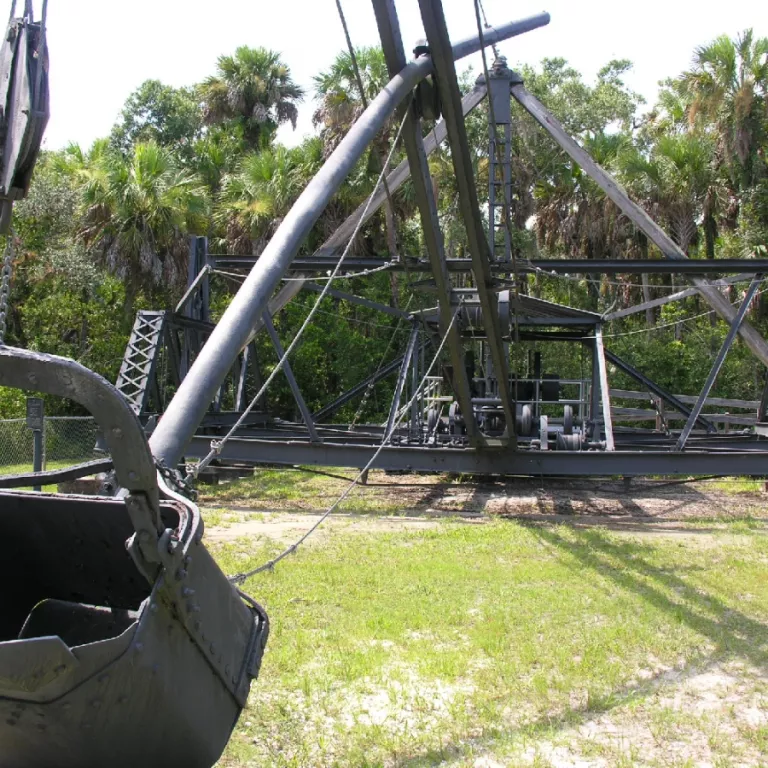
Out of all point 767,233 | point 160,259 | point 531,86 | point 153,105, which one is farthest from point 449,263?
point 153,105

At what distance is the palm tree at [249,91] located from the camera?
3019cm

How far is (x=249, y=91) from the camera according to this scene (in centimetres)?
3047

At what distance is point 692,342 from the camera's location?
2634 centimetres

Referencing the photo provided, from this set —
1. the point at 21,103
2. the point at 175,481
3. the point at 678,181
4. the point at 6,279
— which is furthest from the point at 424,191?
the point at 678,181

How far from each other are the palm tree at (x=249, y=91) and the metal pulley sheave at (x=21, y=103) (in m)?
27.8

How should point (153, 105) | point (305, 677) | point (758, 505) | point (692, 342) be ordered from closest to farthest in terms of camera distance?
point (305, 677)
point (758, 505)
point (692, 342)
point (153, 105)

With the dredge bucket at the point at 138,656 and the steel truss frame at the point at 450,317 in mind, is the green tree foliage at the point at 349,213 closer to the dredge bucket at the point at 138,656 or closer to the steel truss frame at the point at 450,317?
the steel truss frame at the point at 450,317

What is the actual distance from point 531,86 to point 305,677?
111 feet

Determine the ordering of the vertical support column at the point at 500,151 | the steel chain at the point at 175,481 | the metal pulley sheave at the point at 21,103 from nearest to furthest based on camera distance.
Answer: the metal pulley sheave at the point at 21,103 → the steel chain at the point at 175,481 → the vertical support column at the point at 500,151

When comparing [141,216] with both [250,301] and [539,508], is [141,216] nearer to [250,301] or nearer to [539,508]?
[539,508]

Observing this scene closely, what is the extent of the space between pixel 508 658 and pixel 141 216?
58.8 ft

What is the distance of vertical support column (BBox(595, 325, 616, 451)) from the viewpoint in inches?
455

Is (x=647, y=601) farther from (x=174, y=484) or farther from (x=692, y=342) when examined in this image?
(x=692, y=342)

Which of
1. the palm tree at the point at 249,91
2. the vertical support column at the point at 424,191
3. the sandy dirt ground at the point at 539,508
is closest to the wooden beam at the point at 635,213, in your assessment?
the sandy dirt ground at the point at 539,508
